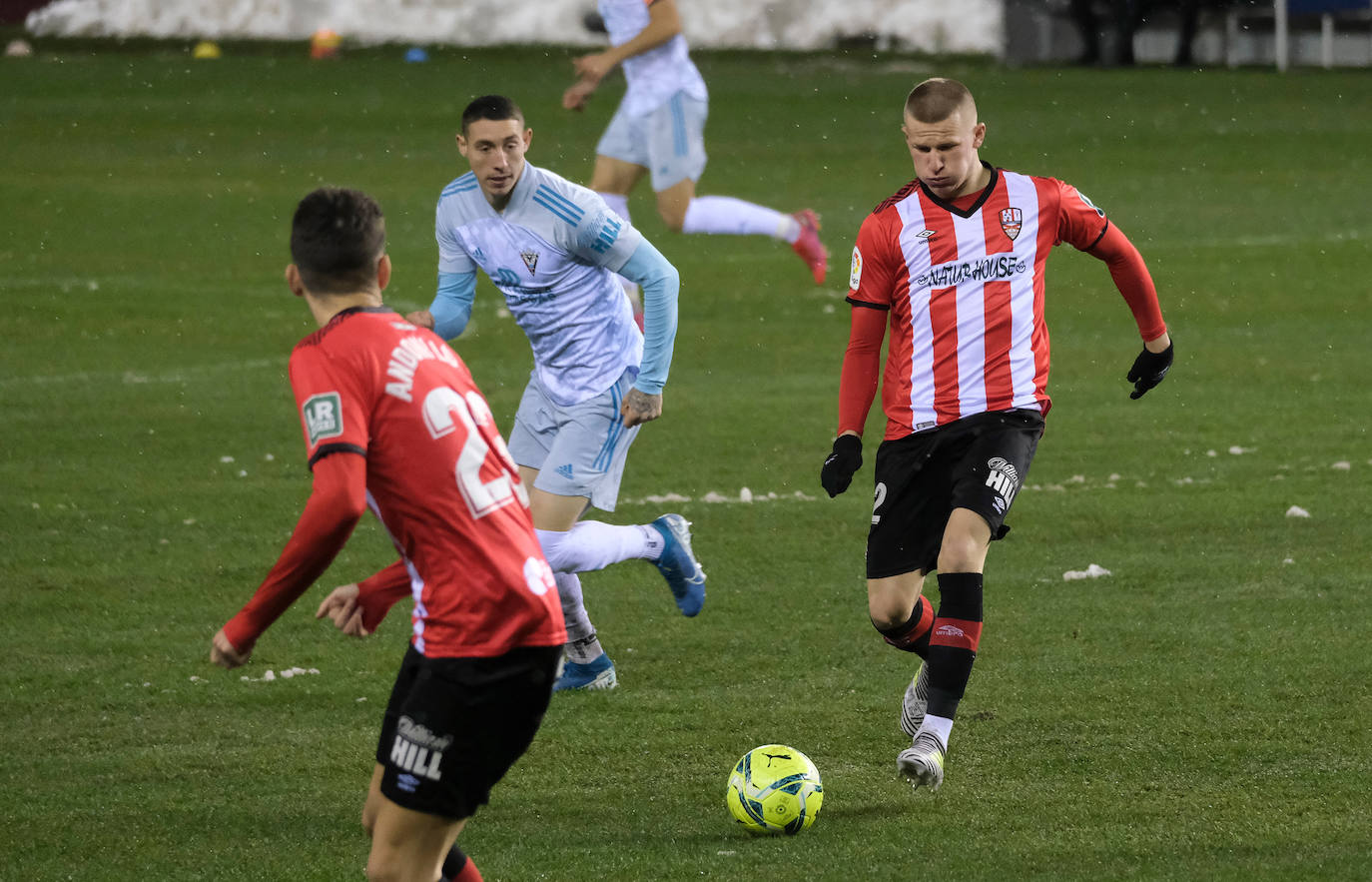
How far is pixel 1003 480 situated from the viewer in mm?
5355

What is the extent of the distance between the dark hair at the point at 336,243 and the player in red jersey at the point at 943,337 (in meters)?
2.07

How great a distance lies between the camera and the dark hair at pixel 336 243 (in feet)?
12.2

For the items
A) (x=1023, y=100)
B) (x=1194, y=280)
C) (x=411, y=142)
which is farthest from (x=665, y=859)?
(x=1023, y=100)

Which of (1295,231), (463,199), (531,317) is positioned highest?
(463,199)

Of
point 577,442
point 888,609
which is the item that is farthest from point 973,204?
point 577,442

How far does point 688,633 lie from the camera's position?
7.00 meters

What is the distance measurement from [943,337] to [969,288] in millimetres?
162

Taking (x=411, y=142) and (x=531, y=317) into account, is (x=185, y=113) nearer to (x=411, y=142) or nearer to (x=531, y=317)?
(x=411, y=142)

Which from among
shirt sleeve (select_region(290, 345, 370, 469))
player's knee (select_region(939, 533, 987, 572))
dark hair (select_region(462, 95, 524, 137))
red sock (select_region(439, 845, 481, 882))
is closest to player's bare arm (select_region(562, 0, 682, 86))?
dark hair (select_region(462, 95, 524, 137))

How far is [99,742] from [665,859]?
203 cm

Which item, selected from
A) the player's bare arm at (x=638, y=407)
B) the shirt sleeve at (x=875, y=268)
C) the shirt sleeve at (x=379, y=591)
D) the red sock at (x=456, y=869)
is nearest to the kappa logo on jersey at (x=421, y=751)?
the shirt sleeve at (x=379, y=591)

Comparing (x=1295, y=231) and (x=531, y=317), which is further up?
(x=531, y=317)

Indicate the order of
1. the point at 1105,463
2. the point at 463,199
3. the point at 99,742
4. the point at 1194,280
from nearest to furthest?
1. the point at 99,742
2. the point at 463,199
3. the point at 1105,463
4. the point at 1194,280

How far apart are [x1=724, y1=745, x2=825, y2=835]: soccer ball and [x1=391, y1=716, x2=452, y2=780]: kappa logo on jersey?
1462mm
